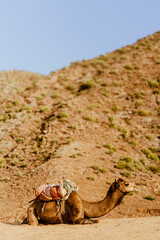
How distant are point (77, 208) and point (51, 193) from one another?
2.96ft

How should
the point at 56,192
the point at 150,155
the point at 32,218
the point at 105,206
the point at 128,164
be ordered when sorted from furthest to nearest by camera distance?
the point at 150,155 → the point at 128,164 → the point at 32,218 → the point at 56,192 → the point at 105,206

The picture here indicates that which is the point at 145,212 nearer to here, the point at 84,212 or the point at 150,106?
the point at 84,212

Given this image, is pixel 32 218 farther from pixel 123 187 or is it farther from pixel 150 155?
pixel 150 155

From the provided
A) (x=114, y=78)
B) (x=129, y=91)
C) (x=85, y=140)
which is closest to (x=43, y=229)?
(x=85, y=140)

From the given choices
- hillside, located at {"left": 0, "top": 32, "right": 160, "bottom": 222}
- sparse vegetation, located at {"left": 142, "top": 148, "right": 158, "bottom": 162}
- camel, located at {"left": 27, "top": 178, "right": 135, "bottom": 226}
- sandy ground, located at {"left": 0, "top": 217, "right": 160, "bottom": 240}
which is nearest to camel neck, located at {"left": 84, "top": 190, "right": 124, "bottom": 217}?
camel, located at {"left": 27, "top": 178, "right": 135, "bottom": 226}

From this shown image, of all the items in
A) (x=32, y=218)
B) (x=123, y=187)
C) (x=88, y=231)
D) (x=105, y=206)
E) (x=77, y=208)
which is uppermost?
(x=123, y=187)

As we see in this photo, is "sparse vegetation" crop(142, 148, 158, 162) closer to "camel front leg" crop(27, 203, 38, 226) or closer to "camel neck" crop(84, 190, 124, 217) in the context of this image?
"camel neck" crop(84, 190, 124, 217)

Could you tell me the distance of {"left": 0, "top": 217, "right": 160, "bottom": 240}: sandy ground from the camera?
657 cm

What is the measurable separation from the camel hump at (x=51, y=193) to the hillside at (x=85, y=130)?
399cm

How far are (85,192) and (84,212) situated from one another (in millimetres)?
5915

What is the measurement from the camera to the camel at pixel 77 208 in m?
7.81

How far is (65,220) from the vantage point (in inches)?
320

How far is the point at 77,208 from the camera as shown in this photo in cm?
784

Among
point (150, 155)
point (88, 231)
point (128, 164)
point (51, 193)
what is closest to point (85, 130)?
point (128, 164)
